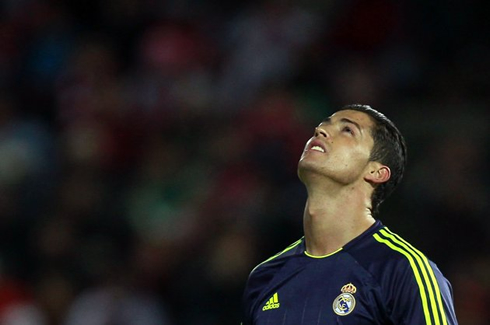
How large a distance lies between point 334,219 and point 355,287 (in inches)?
15.8

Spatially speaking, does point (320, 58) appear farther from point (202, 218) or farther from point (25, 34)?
point (25, 34)

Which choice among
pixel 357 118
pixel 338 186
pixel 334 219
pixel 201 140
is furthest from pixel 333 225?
pixel 201 140

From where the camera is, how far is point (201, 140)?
867 cm

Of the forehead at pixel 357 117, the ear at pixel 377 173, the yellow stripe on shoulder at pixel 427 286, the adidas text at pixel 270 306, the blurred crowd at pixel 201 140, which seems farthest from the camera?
the blurred crowd at pixel 201 140

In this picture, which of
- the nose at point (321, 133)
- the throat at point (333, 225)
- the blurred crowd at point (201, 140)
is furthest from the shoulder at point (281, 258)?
the blurred crowd at point (201, 140)

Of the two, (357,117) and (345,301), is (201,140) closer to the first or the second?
(357,117)

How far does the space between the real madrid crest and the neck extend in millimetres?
273

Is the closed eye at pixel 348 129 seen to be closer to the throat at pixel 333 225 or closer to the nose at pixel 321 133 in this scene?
the nose at pixel 321 133

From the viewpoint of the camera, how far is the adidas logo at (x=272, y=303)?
4.26m

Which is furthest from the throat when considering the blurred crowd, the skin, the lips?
the blurred crowd

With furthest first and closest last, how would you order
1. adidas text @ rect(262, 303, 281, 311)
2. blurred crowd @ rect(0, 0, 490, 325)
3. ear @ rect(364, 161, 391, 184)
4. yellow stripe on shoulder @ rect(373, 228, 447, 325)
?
blurred crowd @ rect(0, 0, 490, 325) → ear @ rect(364, 161, 391, 184) → adidas text @ rect(262, 303, 281, 311) → yellow stripe on shoulder @ rect(373, 228, 447, 325)

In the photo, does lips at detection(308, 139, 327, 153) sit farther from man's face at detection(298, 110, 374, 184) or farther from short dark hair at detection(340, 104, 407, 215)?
short dark hair at detection(340, 104, 407, 215)

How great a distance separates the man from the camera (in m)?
3.85

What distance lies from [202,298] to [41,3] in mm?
4595
